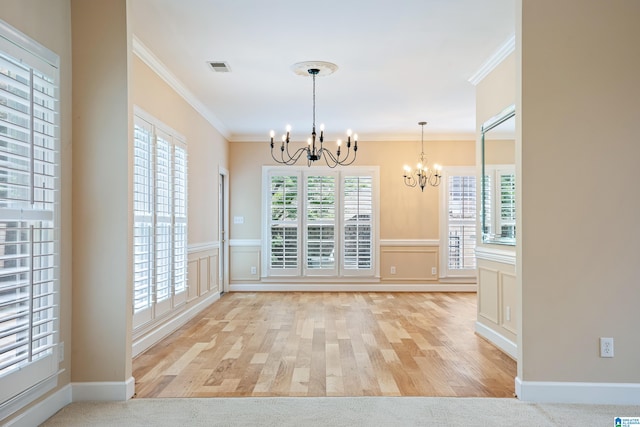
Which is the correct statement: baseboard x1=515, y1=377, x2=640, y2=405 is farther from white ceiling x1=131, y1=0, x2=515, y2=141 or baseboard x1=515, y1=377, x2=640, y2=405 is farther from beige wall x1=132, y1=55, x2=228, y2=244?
beige wall x1=132, y1=55, x2=228, y2=244

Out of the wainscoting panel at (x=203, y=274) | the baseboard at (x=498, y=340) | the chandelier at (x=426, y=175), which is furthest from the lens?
the chandelier at (x=426, y=175)

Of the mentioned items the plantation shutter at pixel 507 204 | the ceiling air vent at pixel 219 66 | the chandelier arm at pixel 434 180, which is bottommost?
the plantation shutter at pixel 507 204

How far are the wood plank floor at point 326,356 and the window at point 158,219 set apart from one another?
0.45 meters

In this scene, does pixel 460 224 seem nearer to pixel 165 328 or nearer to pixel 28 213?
pixel 165 328

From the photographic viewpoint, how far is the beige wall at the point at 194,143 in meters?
4.36

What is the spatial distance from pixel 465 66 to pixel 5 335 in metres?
4.33

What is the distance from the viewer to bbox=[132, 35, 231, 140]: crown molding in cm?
411

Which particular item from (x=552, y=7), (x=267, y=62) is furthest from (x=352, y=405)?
(x=267, y=62)

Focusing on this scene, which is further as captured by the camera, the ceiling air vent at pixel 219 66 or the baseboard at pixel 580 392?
the ceiling air vent at pixel 219 66

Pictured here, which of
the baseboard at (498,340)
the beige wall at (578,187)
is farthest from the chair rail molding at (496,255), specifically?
the beige wall at (578,187)

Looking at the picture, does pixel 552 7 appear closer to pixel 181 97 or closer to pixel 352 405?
pixel 352 405

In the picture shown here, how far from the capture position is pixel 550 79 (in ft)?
9.96

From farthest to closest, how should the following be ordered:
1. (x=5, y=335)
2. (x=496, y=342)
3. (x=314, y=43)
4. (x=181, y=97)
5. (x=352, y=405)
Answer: (x=181, y=97)
(x=496, y=342)
(x=314, y=43)
(x=352, y=405)
(x=5, y=335)

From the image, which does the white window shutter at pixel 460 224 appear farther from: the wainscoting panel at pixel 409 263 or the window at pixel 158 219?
the window at pixel 158 219
